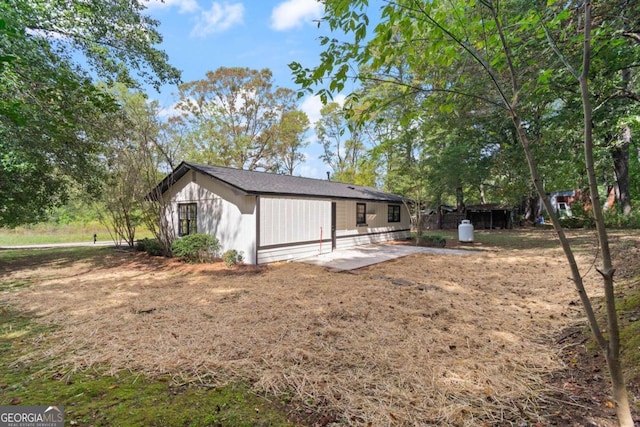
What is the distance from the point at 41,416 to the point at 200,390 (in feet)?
3.75

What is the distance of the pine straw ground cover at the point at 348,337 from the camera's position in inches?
94.7

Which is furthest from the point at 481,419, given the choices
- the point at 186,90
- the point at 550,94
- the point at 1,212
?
the point at 186,90

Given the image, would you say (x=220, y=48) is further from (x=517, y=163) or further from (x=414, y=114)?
(x=517, y=163)

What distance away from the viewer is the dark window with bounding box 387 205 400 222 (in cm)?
1598

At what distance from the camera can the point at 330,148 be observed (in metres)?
31.3

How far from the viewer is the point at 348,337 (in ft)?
12.2

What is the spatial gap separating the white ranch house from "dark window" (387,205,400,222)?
12.8 ft

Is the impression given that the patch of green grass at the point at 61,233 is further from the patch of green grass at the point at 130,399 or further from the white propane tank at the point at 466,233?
the white propane tank at the point at 466,233

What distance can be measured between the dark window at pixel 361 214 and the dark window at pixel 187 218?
7046 mm

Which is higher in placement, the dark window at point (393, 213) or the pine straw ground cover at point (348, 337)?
the dark window at point (393, 213)

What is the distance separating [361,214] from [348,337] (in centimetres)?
1060

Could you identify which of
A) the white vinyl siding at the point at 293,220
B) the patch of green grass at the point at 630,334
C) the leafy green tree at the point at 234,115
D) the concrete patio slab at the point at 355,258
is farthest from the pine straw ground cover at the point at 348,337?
the leafy green tree at the point at 234,115

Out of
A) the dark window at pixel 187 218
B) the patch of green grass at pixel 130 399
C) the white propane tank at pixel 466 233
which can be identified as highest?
the dark window at pixel 187 218

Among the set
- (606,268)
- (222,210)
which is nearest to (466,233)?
(222,210)
